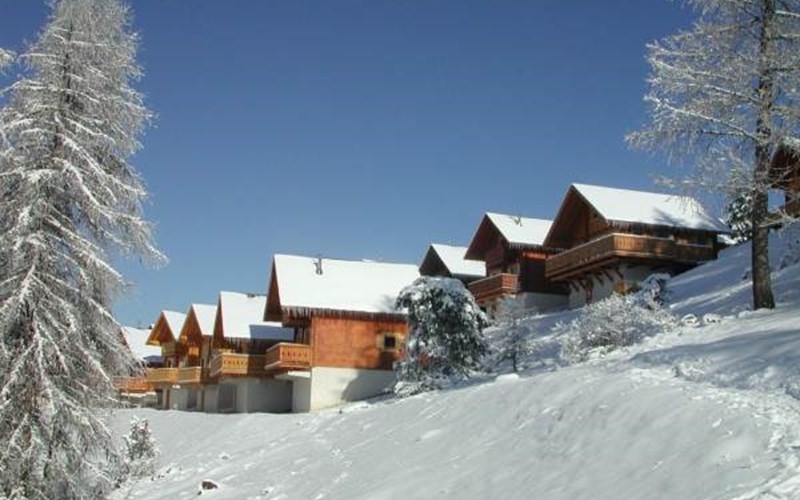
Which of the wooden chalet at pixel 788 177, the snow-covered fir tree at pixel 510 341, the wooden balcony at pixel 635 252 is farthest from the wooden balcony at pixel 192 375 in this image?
the wooden chalet at pixel 788 177

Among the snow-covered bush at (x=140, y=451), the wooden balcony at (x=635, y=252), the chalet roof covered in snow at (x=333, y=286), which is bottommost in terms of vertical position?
the snow-covered bush at (x=140, y=451)

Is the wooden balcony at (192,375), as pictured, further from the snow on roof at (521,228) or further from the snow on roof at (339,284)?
the snow on roof at (521,228)

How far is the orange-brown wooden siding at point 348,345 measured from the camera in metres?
40.2

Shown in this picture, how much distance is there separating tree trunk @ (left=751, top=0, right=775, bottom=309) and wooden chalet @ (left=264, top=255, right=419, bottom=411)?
21.6m

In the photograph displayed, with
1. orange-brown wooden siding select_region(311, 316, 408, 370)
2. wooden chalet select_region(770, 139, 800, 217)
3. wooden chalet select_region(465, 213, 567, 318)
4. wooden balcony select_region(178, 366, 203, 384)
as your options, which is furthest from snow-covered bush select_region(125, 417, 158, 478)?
wooden chalet select_region(770, 139, 800, 217)

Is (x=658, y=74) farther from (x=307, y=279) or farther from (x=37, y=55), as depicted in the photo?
(x=307, y=279)

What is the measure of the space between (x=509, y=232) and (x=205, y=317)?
21863 mm

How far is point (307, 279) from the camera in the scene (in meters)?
43.1

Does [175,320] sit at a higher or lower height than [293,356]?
higher

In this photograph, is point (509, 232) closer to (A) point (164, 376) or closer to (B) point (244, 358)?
(B) point (244, 358)

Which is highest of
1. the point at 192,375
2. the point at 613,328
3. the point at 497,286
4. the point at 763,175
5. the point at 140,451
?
the point at 763,175

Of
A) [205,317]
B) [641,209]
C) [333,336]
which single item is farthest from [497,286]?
[205,317]

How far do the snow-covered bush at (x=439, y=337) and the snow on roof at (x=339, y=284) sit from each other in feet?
32.2

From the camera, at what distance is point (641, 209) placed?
41781mm
